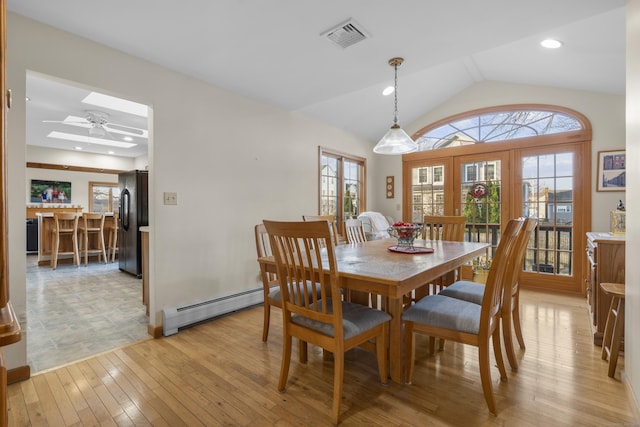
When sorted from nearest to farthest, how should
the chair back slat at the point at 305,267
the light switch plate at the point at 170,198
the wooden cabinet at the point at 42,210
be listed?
the chair back slat at the point at 305,267 → the light switch plate at the point at 170,198 → the wooden cabinet at the point at 42,210

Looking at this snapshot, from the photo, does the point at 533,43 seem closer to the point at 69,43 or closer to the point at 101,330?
the point at 69,43

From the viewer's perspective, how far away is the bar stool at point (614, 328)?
6.22ft

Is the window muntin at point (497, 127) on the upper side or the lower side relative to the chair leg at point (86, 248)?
upper

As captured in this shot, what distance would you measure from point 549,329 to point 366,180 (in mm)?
3416

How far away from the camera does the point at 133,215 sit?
469 cm

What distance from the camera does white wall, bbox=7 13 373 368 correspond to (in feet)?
6.38

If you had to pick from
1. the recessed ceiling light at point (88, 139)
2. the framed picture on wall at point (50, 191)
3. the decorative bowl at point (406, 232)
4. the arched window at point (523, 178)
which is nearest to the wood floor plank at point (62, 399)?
the decorative bowl at point (406, 232)

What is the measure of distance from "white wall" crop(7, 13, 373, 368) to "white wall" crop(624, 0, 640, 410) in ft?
10.0

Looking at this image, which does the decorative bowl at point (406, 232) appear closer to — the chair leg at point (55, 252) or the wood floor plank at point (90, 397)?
the wood floor plank at point (90, 397)

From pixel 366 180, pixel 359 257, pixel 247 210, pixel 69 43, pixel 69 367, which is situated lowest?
pixel 69 367

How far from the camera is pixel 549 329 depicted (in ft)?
8.80

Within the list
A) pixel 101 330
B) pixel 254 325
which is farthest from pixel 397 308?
pixel 101 330

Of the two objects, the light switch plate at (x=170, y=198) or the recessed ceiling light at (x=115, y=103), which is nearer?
the light switch plate at (x=170, y=198)

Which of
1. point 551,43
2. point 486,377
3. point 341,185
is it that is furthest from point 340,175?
point 486,377
